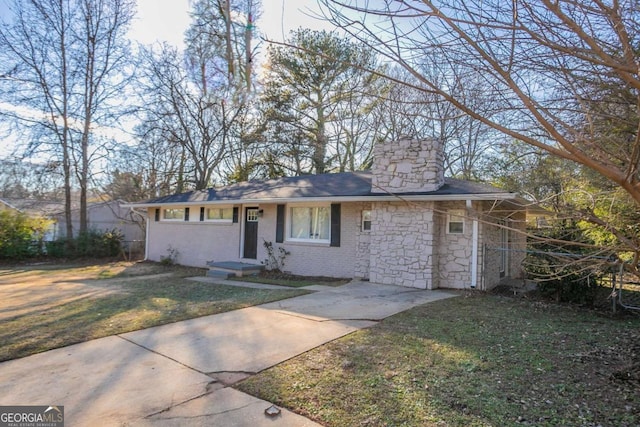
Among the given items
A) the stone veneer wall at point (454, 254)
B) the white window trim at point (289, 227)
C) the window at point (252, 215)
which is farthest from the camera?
the window at point (252, 215)

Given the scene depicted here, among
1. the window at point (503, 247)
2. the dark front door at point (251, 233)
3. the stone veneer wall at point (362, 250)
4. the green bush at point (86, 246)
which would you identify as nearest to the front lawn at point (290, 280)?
the stone veneer wall at point (362, 250)

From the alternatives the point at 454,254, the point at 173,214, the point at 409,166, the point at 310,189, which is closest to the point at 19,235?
the point at 173,214

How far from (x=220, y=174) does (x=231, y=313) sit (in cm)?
1813

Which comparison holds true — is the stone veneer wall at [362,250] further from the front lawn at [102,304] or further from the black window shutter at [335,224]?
the front lawn at [102,304]

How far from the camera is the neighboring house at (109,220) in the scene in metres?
23.5

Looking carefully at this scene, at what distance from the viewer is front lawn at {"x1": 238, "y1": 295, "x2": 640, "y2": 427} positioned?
114 inches

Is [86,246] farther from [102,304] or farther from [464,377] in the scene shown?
[464,377]

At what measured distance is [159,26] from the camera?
8297 mm

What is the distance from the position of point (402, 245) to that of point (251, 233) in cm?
553

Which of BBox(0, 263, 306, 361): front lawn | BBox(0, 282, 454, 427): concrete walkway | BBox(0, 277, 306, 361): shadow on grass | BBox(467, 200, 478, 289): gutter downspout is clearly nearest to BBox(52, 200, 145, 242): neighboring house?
BBox(0, 263, 306, 361): front lawn

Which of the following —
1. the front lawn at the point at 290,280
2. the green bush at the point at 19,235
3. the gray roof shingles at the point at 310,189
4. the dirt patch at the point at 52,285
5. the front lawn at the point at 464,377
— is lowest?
the dirt patch at the point at 52,285

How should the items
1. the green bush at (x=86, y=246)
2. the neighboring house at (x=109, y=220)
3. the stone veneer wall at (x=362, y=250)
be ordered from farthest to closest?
the neighboring house at (x=109, y=220), the green bush at (x=86, y=246), the stone veneer wall at (x=362, y=250)

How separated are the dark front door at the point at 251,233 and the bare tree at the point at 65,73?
10.7m

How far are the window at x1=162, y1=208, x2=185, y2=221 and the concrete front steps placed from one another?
3.93 m
